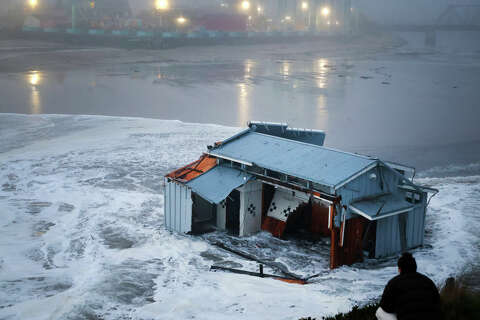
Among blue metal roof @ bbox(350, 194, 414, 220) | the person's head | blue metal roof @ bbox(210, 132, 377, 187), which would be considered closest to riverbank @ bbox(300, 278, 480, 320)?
the person's head

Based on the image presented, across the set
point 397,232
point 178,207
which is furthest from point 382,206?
point 178,207

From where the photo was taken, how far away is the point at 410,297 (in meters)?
4.70

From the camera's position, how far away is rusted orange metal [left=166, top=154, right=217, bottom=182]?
14531 millimetres

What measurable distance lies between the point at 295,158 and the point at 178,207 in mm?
3491

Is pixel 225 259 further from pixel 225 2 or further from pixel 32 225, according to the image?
pixel 225 2

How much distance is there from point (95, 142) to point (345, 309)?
2007 cm

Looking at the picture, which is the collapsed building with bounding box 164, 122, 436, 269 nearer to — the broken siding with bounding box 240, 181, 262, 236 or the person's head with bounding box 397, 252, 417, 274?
the broken siding with bounding box 240, 181, 262, 236

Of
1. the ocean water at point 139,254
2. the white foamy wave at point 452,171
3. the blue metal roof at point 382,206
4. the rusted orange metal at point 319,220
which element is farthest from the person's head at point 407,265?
the white foamy wave at point 452,171

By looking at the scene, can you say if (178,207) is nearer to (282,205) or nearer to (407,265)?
(282,205)

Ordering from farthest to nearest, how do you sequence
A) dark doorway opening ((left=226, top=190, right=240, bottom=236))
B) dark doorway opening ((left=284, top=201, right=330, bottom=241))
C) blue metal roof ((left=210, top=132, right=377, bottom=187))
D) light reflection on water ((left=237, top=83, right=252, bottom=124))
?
light reflection on water ((left=237, top=83, right=252, bottom=124)), dark doorway opening ((left=284, top=201, right=330, bottom=241)), dark doorway opening ((left=226, top=190, right=240, bottom=236)), blue metal roof ((left=210, top=132, right=377, bottom=187))

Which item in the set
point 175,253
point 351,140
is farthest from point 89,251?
point 351,140

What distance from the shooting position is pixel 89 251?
13.7m

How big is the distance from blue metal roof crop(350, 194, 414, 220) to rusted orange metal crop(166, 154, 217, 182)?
4.43 meters

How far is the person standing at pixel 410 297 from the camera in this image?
468 cm
